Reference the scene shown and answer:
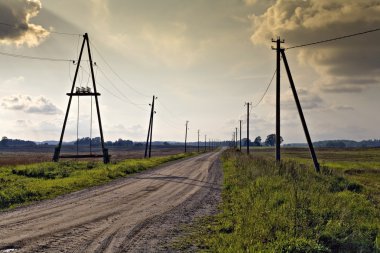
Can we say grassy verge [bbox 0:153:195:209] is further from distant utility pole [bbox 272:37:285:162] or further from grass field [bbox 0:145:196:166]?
grass field [bbox 0:145:196:166]

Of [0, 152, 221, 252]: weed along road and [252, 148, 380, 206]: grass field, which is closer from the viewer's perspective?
[0, 152, 221, 252]: weed along road

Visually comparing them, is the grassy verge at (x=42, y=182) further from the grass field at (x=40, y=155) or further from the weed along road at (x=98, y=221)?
the grass field at (x=40, y=155)

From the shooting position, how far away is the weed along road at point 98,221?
7.14 meters

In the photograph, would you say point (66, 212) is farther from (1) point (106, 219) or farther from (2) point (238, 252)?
(2) point (238, 252)

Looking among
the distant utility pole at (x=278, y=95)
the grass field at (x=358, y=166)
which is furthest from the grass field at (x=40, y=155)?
the grass field at (x=358, y=166)

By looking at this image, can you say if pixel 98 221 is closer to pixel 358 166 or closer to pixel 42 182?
pixel 42 182

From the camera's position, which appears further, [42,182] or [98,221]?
[42,182]

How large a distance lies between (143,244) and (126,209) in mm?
4045

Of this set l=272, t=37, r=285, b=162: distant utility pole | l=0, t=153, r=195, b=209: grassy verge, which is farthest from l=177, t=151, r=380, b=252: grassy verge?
l=272, t=37, r=285, b=162: distant utility pole

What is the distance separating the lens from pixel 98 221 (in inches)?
366

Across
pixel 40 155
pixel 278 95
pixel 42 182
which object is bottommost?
pixel 40 155

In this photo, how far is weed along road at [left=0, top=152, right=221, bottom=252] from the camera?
281 inches

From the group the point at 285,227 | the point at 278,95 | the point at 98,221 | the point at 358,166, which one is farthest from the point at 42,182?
the point at 358,166

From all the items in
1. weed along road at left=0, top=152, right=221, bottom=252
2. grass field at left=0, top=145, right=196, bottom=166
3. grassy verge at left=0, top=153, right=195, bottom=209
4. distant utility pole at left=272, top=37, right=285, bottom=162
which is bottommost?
grass field at left=0, top=145, right=196, bottom=166
